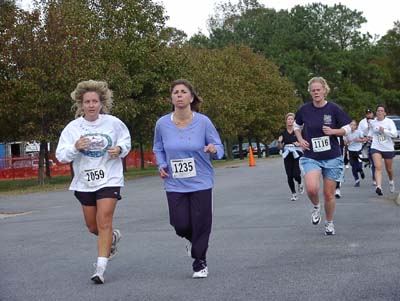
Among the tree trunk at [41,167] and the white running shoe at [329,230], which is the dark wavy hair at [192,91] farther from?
the tree trunk at [41,167]

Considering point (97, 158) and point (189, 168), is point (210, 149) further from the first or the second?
point (97, 158)

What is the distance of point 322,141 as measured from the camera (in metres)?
9.71

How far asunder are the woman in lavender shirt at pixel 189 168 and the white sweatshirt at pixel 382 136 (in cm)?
916

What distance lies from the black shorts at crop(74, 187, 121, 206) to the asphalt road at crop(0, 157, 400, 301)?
0.77m

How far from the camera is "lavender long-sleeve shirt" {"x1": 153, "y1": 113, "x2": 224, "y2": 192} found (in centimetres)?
727

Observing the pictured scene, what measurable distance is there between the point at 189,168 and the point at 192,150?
0.58 ft

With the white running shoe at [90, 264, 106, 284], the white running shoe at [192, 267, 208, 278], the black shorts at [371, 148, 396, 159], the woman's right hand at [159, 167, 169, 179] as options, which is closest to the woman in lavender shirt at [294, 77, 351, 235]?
the woman's right hand at [159, 167, 169, 179]

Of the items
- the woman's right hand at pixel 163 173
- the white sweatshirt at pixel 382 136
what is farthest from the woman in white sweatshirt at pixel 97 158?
the white sweatshirt at pixel 382 136

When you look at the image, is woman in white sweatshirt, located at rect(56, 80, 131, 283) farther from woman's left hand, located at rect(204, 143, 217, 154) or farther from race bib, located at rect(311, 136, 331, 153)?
race bib, located at rect(311, 136, 331, 153)

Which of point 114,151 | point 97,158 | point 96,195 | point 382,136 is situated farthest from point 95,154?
point 382,136

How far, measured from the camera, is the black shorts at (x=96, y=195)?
23.5 feet

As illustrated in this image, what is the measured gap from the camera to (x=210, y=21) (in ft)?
297

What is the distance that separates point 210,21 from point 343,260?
84.3 m

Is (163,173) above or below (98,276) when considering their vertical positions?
above
